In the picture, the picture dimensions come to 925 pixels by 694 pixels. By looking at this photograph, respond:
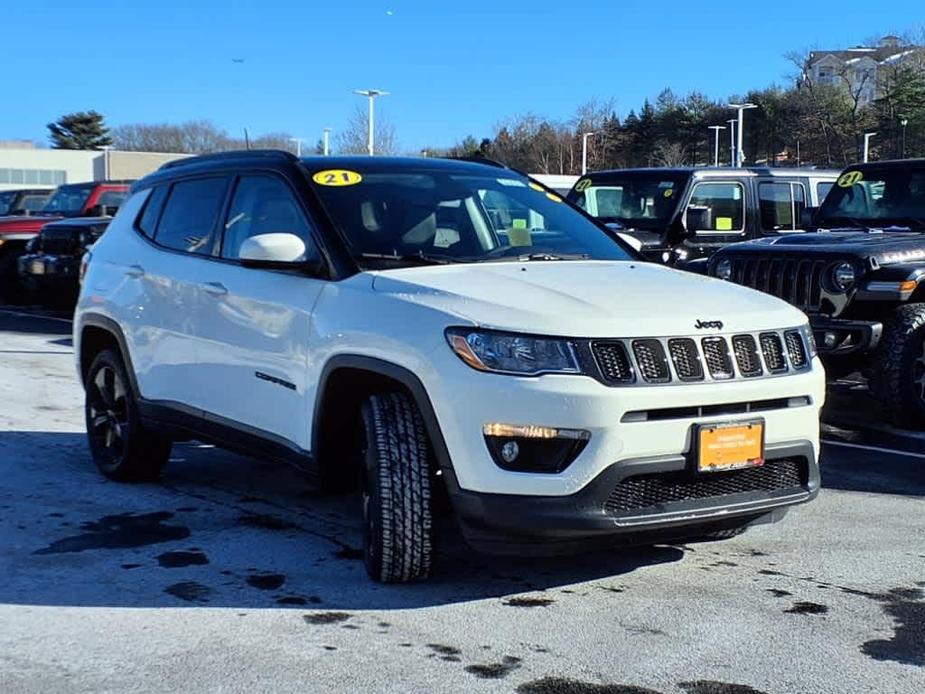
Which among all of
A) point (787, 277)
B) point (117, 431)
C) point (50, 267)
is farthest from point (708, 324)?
point (50, 267)

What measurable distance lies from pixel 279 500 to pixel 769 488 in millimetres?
2670

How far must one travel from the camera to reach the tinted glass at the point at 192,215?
568 centimetres

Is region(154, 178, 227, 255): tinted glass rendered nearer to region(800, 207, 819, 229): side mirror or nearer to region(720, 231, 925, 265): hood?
region(720, 231, 925, 265): hood

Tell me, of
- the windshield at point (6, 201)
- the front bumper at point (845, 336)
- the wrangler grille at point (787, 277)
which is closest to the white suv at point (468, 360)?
the front bumper at point (845, 336)

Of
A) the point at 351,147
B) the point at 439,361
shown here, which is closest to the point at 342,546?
the point at 439,361

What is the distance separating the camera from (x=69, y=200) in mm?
18016

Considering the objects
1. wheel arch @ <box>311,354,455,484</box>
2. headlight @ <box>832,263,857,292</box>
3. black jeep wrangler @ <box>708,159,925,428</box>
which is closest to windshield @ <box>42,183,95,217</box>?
black jeep wrangler @ <box>708,159,925,428</box>

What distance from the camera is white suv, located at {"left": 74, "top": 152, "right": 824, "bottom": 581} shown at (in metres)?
3.97

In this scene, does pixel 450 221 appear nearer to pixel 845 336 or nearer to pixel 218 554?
pixel 218 554

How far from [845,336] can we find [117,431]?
4.62 meters

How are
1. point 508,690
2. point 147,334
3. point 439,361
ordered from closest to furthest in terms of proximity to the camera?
point 508,690 < point 439,361 < point 147,334

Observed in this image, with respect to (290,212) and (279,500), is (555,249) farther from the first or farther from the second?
(279,500)

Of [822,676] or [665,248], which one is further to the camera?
[665,248]

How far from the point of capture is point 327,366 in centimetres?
457
